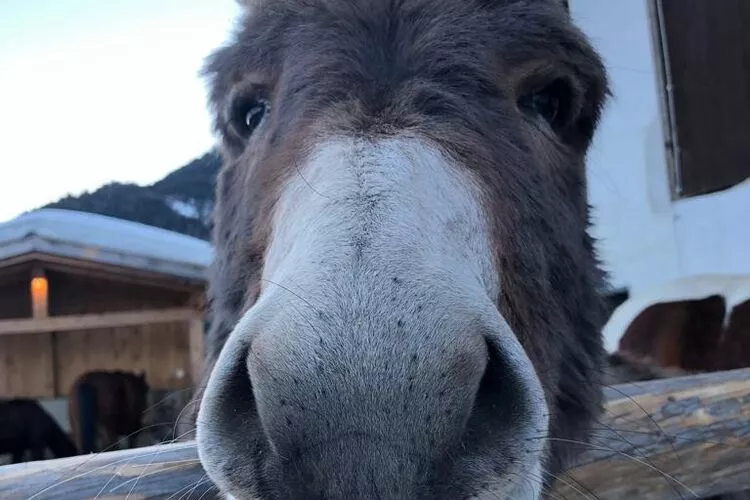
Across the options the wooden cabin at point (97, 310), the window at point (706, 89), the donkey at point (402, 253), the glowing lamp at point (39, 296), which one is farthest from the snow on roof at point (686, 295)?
the glowing lamp at point (39, 296)

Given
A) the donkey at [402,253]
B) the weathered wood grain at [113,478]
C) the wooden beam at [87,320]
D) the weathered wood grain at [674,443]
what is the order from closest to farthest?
the donkey at [402,253]
the weathered wood grain at [113,478]
the weathered wood grain at [674,443]
the wooden beam at [87,320]

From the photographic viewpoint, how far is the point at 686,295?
16.0 feet

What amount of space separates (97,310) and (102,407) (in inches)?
61.0

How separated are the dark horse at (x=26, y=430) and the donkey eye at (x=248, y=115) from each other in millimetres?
8313

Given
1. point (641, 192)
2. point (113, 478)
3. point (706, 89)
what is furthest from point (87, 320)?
point (113, 478)

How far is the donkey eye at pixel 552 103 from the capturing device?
172 cm

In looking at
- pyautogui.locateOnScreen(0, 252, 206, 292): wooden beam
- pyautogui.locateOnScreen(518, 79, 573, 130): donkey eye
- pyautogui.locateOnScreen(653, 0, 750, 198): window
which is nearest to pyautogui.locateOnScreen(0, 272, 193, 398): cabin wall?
pyautogui.locateOnScreen(0, 252, 206, 292): wooden beam

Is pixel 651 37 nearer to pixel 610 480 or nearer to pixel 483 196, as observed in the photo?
pixel 610 480

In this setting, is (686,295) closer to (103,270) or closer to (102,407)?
(103,270)

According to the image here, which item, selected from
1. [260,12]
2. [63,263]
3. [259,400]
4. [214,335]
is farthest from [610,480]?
[63,263]

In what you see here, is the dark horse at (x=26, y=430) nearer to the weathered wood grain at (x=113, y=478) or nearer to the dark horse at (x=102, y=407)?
the dark horse at (x=102, y=407)

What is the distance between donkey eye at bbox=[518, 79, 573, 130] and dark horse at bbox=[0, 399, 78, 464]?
8.82m

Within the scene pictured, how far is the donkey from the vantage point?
0.89m

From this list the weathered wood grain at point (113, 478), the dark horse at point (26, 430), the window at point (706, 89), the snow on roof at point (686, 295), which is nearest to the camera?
the weathered wood grain at point (113, 478)
